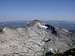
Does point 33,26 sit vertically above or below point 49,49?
above

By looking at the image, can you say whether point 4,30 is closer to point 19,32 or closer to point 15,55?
point 19,32

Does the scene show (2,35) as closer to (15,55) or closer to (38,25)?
(15,55)

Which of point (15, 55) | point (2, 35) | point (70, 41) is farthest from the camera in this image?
point (70, 41)

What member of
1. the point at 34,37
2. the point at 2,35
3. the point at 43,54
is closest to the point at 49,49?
the point at 43,54

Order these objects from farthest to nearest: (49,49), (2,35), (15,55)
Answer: (2,35) → (49,49) → (15,55)

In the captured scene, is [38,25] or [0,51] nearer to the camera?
[0,51]

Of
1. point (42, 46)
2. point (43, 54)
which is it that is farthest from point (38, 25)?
point (43, 54)
